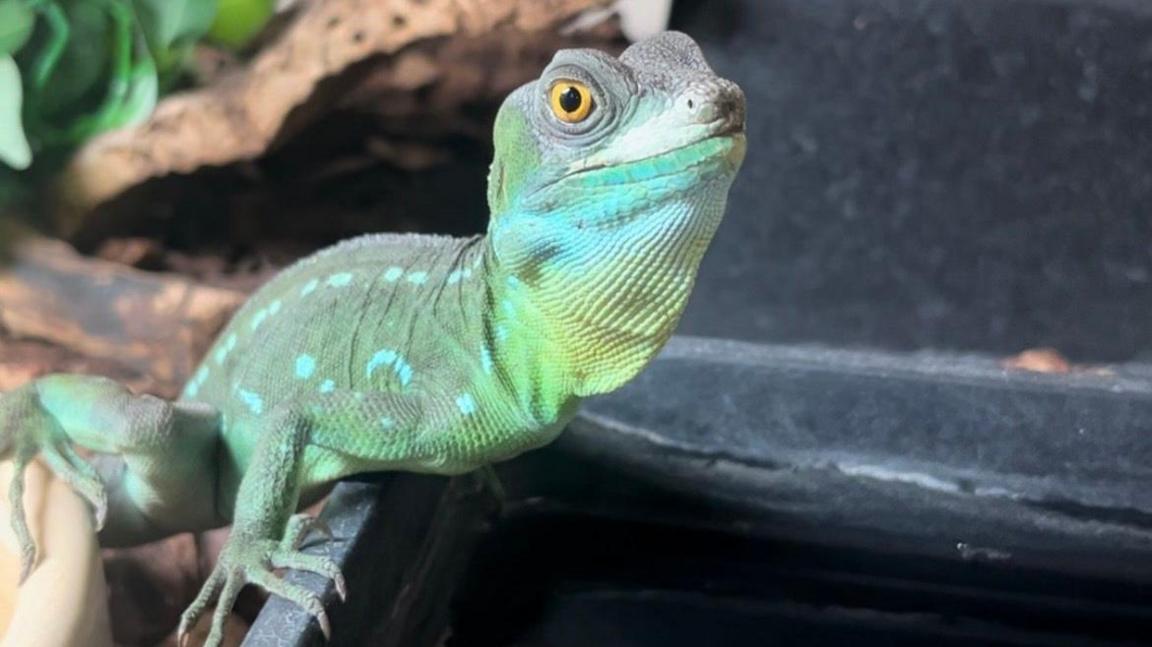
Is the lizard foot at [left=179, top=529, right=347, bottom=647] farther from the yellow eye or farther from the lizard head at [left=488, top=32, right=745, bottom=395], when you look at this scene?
the yellow eye

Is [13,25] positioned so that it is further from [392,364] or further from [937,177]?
[937,177]

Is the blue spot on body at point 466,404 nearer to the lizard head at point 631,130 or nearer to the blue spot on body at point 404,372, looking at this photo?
the blue spot on body at point 404,372

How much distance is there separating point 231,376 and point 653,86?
2.98ft

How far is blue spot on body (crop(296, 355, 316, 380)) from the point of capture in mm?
1667

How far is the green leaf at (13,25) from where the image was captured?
1994 mm

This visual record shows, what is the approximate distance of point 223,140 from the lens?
216cm

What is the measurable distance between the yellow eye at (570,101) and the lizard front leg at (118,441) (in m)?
0.80

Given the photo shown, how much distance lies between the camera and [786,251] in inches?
98.3

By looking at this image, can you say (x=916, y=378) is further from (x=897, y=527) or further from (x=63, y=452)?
(x=63, y=452)

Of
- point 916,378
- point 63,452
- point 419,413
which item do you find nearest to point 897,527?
point 916,378

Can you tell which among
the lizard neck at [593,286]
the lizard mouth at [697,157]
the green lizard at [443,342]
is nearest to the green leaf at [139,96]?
the green lizard at [443,342]

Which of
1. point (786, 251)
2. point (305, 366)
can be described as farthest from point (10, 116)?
point (786, 251)

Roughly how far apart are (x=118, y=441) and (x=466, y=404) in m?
0.54

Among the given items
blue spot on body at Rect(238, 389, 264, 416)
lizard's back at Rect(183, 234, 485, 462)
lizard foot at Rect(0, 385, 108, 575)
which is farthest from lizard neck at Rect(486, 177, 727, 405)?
lizard foot at Rect(0, 385, 108, 575)
